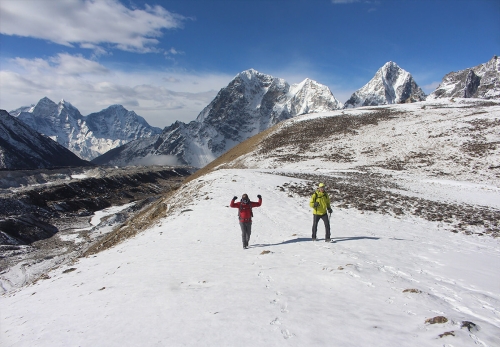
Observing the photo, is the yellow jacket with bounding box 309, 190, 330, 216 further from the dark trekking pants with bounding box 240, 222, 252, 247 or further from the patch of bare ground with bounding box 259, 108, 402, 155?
the patch of bare ground with bounding box 259, 108, 402, 155

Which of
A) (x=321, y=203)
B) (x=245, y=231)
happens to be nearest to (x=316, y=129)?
(x=321, y=203)

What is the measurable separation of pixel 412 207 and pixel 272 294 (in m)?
16.8

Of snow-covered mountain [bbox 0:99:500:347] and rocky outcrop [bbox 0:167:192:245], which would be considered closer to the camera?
snow-covered mountain [bbox 0:99:500:347]

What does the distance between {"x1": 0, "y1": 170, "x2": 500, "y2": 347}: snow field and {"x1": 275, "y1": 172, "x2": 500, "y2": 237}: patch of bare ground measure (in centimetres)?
278

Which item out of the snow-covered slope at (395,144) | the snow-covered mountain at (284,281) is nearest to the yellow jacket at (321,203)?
the snow-covered mountain at (284,281)

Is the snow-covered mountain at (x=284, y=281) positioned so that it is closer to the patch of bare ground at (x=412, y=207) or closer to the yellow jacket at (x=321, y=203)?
the patch of bare ground at (x=412, y=207)

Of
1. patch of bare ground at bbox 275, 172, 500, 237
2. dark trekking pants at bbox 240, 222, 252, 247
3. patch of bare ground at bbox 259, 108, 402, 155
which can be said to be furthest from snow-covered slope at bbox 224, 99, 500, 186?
dark trekking pants at bbox 240, 222, 252, 247

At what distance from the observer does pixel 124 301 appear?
719 cm

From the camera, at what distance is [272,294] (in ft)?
22.8

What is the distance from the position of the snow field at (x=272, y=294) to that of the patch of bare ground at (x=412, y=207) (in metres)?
2.78

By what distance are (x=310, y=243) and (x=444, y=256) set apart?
495 centimetres

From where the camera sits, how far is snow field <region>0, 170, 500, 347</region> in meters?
5.19

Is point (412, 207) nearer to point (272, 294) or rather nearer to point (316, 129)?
point (272, 294)

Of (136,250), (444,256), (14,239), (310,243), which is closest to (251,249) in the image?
(310,243)
